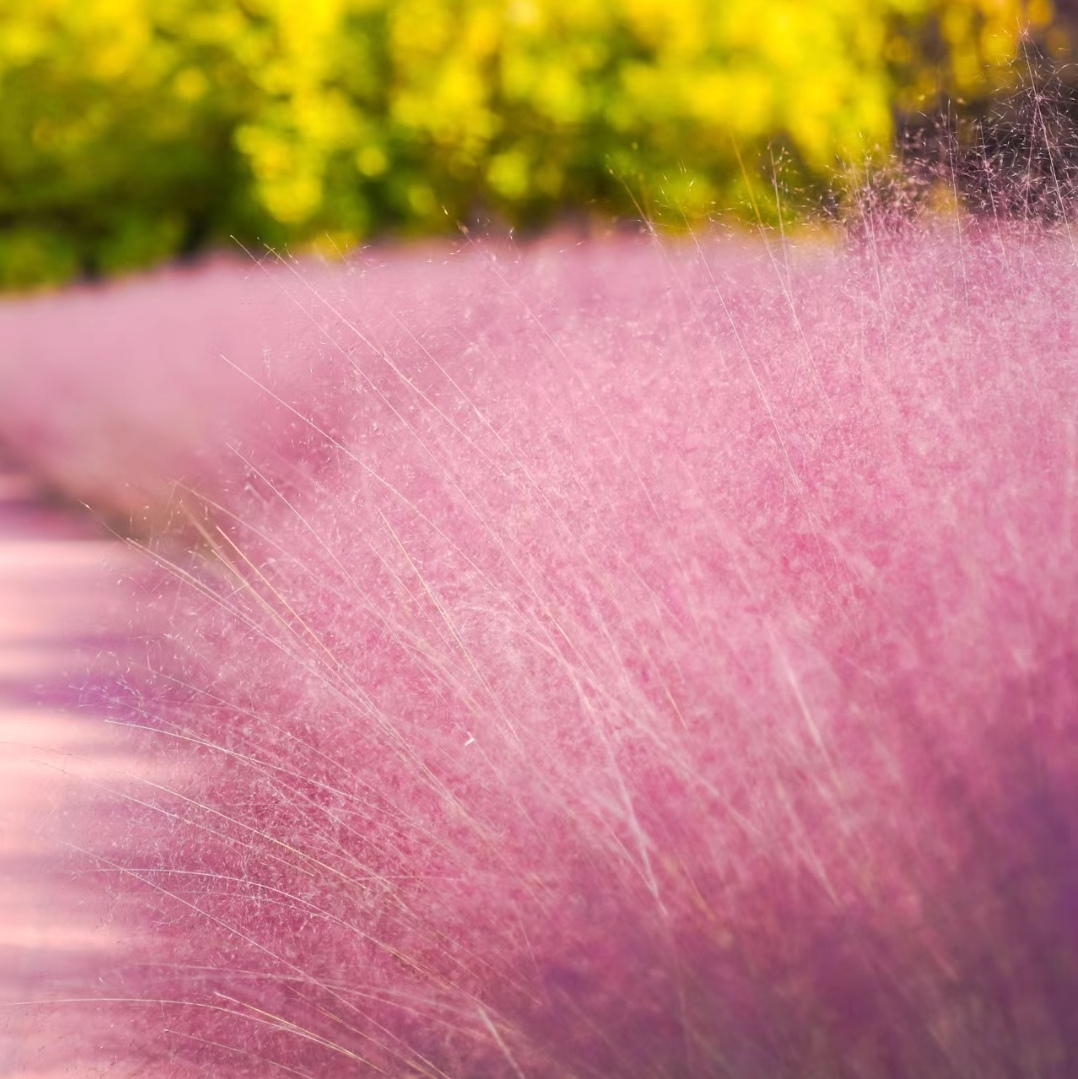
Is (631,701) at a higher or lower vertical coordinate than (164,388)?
higher

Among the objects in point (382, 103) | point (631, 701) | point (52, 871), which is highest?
point (631, 701)

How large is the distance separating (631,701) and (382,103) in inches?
345

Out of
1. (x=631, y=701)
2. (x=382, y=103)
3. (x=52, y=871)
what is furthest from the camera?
(x=382, y=103)

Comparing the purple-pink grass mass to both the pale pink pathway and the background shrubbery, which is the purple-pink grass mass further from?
the background shrubbery

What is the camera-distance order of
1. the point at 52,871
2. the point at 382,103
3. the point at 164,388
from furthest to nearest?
the point at 382,103, the point at 164,388, the point at 52,871

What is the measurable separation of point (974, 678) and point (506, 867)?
37 cm

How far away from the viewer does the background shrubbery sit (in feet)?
24.6

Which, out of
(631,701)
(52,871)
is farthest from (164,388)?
(631,701)

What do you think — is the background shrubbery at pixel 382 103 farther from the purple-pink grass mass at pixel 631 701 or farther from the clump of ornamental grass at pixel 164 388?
the purple-pink grass mass at pixel 631 701

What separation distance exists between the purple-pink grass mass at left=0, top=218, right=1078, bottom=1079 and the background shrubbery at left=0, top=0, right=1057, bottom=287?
3.83 metres

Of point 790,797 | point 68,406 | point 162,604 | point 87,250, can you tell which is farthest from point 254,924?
point 87,250

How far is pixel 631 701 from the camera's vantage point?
43.8 inches

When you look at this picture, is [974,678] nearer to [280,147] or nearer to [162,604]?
[162,604]

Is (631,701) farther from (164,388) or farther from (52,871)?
(164,388)
